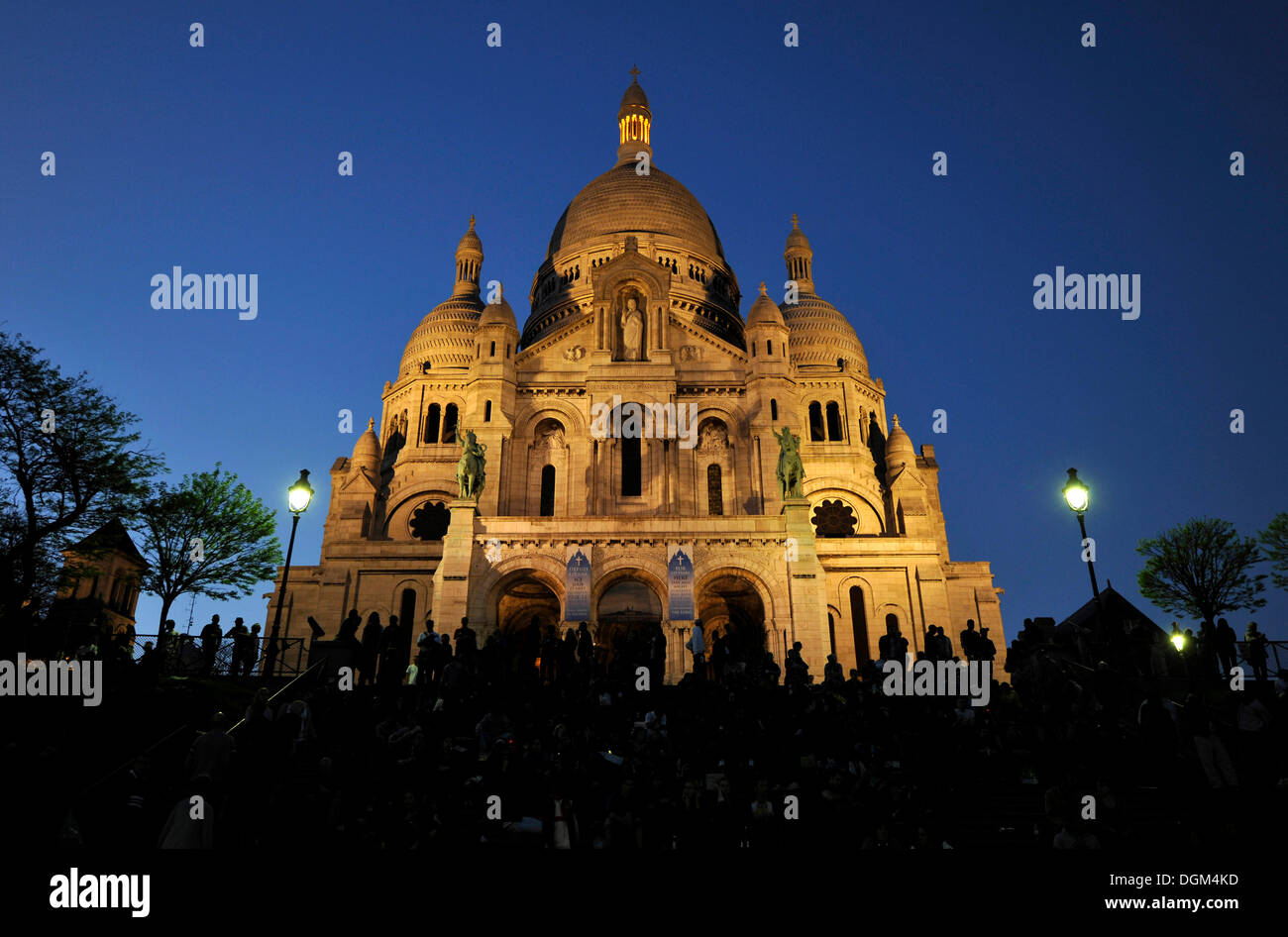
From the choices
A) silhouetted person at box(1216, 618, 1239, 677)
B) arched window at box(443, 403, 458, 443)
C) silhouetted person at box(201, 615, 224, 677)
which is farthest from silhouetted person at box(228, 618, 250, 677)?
arched window at box(443, 403, 458, 443)

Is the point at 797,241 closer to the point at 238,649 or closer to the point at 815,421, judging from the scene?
the point at 815,421

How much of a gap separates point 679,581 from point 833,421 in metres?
23.9

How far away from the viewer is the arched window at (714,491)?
38688mm

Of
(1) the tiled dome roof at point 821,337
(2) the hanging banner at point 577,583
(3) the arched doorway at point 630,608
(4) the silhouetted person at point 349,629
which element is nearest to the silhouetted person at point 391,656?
(4) the silhouetted person at point 349,629

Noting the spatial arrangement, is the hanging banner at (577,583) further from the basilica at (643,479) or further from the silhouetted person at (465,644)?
the silhouetted person at (465,644)

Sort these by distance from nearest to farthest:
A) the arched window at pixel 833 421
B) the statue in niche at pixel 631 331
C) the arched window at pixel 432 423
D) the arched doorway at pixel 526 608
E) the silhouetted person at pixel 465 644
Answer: the silhouetted person at pixel 465 644, the arched doorway at pixel 526 608, the statue in niche at pixel 631 331, the arched window at pixel 432 423, the arched window at pixel 833 421

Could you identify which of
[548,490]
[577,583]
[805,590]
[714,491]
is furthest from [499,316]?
[805,590]

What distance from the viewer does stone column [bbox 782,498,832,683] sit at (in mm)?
31938

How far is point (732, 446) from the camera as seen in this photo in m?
39.3

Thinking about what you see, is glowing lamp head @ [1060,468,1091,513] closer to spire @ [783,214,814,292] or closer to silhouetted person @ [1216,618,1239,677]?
silhouetted person @ [1216,618,1239,677]

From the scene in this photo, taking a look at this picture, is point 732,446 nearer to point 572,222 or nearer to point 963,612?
point 963,612

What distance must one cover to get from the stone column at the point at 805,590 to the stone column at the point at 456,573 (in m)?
11.5
